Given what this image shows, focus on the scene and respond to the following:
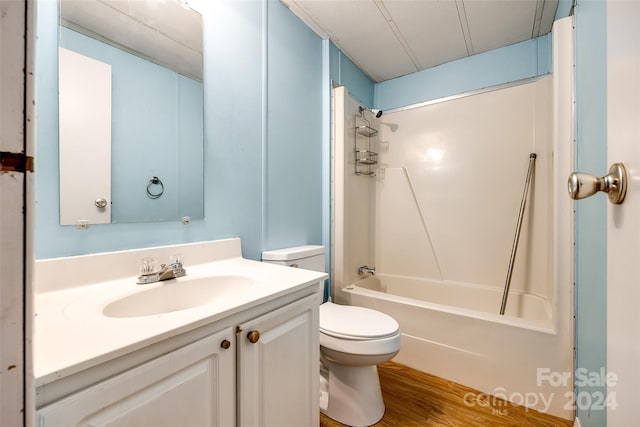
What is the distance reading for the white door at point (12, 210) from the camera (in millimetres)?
288

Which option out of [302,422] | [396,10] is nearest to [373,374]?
[302,422]

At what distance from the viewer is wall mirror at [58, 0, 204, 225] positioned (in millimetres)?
885

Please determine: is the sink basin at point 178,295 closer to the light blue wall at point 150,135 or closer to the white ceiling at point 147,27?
the light blue wall at point 150,135

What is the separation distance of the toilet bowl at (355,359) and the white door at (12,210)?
1.12 metres

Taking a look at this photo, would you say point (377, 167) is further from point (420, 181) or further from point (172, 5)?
point (172, 5)

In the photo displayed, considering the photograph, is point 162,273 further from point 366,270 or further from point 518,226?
point 518,226

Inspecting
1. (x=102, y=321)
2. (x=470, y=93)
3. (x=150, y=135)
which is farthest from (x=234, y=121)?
Answer: (x=470, y=93)

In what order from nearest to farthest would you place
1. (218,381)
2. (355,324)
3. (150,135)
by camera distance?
(218,381)
(150,135)
(355,324)

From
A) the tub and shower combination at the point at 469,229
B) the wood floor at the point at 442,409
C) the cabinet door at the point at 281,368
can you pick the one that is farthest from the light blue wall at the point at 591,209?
the cabinet door at the point at 281,368

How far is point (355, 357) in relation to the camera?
4.06 feet

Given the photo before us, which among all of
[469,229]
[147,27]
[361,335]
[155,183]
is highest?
[147,27]

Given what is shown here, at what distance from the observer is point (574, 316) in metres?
1.33

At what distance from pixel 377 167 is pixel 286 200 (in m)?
1.28

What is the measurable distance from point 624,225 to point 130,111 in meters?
1.36
